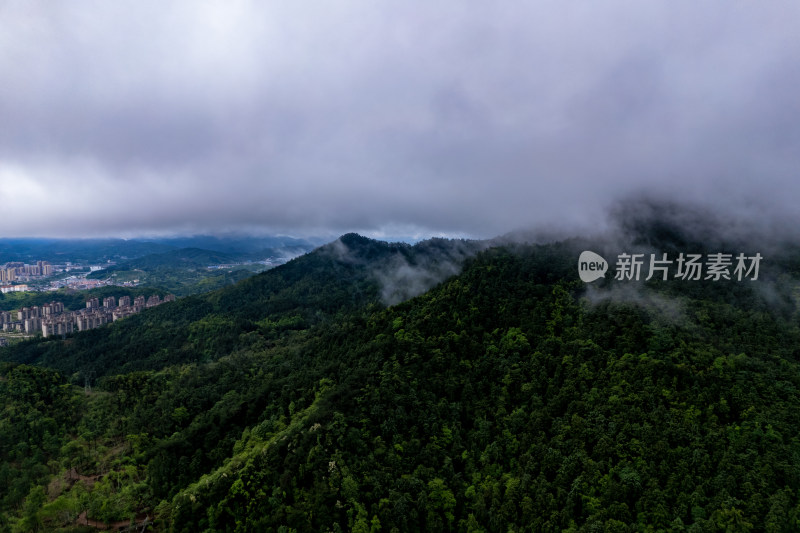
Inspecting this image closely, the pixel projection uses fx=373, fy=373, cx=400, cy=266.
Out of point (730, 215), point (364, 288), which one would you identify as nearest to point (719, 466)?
point (730, 215)

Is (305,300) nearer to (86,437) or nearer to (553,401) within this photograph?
(86,437)
